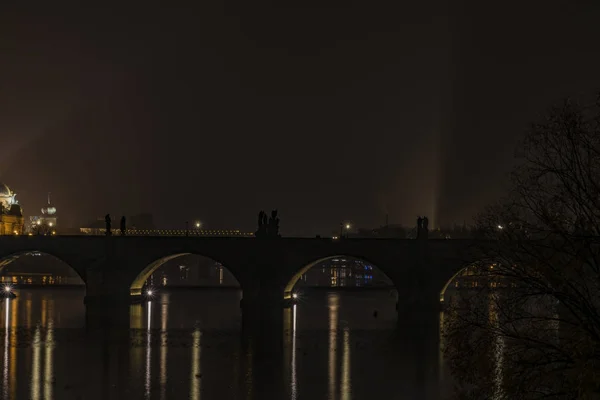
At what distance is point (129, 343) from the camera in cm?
4916

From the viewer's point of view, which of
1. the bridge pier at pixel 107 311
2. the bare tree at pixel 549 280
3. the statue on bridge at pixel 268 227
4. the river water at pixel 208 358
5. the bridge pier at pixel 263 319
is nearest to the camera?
the bare tree at pixel 549 280

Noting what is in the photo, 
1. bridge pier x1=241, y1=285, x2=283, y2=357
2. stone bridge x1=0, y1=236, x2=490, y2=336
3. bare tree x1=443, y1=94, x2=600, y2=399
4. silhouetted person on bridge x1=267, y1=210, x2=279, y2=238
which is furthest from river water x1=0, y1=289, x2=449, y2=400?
bare tree x1=443, y1=94, x2=600, y2=399

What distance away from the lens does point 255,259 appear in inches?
2724

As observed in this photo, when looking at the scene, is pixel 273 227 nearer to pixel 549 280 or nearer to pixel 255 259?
pixel 255 259

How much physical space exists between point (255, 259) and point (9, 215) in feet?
176

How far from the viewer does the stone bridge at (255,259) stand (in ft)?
216

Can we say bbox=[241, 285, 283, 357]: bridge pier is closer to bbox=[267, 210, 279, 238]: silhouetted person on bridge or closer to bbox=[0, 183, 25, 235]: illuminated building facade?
bbox=[267, 210, 279, 238]: silhouetted person on bridge

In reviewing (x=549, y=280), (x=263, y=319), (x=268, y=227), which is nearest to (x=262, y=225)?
(x=268, y=227)

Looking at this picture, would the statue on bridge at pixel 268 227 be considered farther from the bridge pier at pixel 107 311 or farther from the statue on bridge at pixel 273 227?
the bridge pier at pixel 107 311

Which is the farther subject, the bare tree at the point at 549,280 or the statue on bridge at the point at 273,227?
the statue on bridge at the point at 273,227

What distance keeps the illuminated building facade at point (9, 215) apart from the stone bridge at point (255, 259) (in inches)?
1427

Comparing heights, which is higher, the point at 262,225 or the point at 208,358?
the point at 262,225

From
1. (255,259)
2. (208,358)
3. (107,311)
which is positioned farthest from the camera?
(255,259)

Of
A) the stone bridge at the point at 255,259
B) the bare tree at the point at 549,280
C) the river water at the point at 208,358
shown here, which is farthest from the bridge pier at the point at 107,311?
the bare tree at the point at 549,280
